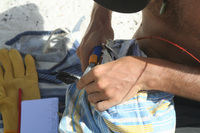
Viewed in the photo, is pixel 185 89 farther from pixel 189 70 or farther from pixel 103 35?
pixel 103 35

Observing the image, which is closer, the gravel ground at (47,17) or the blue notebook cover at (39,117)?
the blue notebook cover at (39,117)

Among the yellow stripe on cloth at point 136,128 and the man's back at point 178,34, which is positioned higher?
the man's back at point 178,34

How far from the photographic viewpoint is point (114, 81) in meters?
0.51

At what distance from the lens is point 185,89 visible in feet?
1.71

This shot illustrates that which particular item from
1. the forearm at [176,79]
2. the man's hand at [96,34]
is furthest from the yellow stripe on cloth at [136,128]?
the man's hand at [96,34]

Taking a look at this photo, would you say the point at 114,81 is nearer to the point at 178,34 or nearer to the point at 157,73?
the point at 157,73

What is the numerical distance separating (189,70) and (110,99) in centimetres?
24

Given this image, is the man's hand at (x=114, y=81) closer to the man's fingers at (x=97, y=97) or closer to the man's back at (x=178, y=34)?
the man's fingers at (x=97, y=97)

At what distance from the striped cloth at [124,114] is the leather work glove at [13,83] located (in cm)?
30

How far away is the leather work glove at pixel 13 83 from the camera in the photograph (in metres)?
0.72

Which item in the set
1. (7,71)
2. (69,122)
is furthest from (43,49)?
(69,122)

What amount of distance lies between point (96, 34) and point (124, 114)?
323 mm

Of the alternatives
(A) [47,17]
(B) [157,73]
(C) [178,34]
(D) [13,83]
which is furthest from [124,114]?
(A) [47,17]

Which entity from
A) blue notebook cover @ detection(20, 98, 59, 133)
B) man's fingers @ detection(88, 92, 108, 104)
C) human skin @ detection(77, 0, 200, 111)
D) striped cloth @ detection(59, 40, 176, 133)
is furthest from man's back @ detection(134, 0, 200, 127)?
blue notebook cover @ detection(20, 98, 59, 133)
